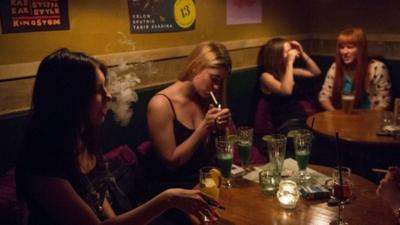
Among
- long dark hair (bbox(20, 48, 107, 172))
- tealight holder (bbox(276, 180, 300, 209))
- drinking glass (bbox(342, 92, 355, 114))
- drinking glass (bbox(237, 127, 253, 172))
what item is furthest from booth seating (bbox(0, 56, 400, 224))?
tealight holder (bbox(276, 180, 300, 209))

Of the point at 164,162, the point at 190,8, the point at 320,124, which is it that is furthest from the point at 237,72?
the point at 164,162

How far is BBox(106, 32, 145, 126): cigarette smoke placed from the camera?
295 cm

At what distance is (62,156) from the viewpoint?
149cm

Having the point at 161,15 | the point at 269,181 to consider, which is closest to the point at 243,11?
the point at 161,15

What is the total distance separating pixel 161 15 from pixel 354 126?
5.66 feet

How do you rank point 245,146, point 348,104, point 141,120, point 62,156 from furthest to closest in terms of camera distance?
point 348,104 < point 141,120 < point 245,146 < point 62,156

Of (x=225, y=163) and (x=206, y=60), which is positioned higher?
(x=206, y=60)

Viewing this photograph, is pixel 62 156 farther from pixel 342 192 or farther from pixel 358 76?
pixel 358 76

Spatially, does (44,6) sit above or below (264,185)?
above

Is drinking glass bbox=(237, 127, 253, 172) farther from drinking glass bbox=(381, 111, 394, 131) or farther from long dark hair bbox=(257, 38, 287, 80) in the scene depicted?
long dark hair bbox=(257, 38, 287, 80)

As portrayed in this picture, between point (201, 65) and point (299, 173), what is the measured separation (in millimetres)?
1025

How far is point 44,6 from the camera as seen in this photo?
2.61 metres

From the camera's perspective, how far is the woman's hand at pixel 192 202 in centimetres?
150

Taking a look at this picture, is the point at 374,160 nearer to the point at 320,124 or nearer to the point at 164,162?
the point at 320,124
